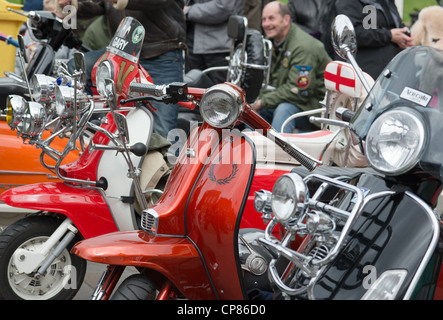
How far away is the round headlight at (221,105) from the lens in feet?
7.65

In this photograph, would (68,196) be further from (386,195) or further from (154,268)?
(386,195)

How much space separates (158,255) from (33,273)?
1065mm

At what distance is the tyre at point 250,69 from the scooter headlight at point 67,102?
7.14ft

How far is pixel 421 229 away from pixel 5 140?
2682 mm

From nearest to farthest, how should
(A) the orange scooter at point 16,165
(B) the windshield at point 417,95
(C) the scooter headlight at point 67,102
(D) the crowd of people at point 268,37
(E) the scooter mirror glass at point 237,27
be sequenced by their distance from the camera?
(B) the windshield at point 417,95 → (C) the scooter headlight at point 67,102 → (A) the orange scooter at point 16,165 → (D) the crowd of people at point 268,37 → (E) the scooter mirror glass at point 237,27

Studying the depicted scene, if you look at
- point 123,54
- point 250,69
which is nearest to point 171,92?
point 123,54

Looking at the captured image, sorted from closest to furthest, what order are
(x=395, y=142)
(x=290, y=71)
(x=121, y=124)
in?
1. (x=395, y=142)
2. (x=121, y=124)
3. (x=290, y=71)

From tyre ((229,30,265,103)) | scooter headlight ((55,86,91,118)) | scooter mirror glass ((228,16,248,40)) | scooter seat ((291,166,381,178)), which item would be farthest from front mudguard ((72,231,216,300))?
scooter mirror glass ((228,16,248,40))

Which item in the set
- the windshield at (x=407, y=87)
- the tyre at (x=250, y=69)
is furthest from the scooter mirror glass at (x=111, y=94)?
the tyre at (x=250, y=69)

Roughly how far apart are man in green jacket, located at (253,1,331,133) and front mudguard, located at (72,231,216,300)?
3.28 meters

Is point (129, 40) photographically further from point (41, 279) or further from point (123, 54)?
point (41, 279)

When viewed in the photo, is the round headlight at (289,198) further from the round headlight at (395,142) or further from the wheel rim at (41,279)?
the wheel rim at (41,279)

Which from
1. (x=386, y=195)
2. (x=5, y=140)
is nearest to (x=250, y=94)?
(x=5, y=140)

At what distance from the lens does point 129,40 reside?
3.63 metres
